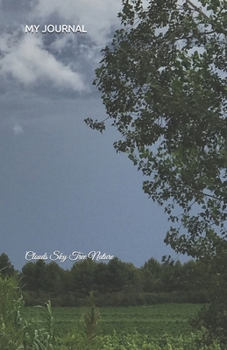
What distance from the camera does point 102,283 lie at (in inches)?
1150

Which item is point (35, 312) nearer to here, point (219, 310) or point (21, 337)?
point (21, 337)

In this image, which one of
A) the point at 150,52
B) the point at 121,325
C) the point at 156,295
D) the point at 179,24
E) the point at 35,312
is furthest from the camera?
the point at 156,295

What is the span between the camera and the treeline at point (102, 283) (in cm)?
2697

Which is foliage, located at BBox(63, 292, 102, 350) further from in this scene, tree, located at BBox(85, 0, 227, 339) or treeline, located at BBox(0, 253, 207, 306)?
treeline, located at BBox(0, 253, 207, 306)

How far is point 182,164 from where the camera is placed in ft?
20.6

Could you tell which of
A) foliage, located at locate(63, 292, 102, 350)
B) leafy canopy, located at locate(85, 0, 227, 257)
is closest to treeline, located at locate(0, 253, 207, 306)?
leafy canopy, located at locate(85, 0, 227, 257)

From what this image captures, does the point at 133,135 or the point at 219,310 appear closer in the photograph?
the point at 219,310

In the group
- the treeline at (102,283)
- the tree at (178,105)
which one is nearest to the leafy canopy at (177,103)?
the tree at (178,105)

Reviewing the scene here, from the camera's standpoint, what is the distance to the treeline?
27.0m

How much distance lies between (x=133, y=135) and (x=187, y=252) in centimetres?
170

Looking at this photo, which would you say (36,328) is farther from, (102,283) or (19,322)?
(102,283)

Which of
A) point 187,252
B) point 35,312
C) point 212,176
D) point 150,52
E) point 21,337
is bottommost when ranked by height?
point 21,337

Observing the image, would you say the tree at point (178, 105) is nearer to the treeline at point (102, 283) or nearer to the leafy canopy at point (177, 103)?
the leafy canopy at point (177, 103)

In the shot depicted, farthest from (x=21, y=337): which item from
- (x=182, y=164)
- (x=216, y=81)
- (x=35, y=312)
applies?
(x=216, y=81)
